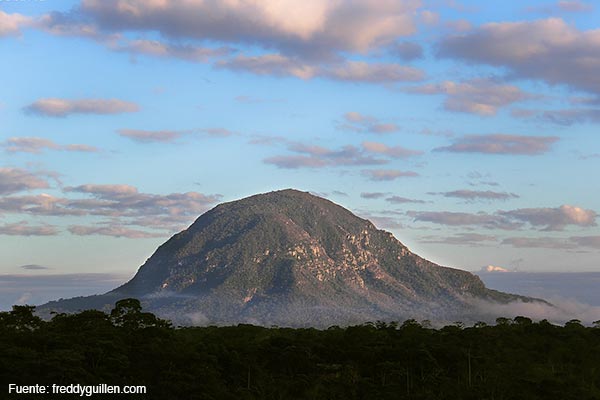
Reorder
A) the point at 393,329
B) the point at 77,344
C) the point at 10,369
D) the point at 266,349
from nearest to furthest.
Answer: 1. the point at 10,369
2. the point at 77,344
3. the point at 266,349
4. the point at 393,329

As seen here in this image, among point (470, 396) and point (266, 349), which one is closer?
point (470, 396)

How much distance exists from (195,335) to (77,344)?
33.1 metres

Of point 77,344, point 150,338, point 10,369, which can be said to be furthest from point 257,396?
point 10,369

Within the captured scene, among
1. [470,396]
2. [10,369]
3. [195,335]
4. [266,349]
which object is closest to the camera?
[10,369]

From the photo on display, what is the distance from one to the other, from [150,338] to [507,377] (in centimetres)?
4797

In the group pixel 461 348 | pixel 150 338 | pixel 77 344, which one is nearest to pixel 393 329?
pixel 461 348

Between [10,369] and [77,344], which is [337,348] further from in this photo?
[10,369]

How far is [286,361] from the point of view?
115500 mm

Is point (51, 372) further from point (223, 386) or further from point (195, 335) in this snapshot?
point (195, 335)

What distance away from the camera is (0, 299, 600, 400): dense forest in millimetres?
93312

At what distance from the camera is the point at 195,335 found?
409ft

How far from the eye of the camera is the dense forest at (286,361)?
9331cm

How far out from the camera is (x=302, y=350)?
4604 inches

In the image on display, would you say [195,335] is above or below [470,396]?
above
